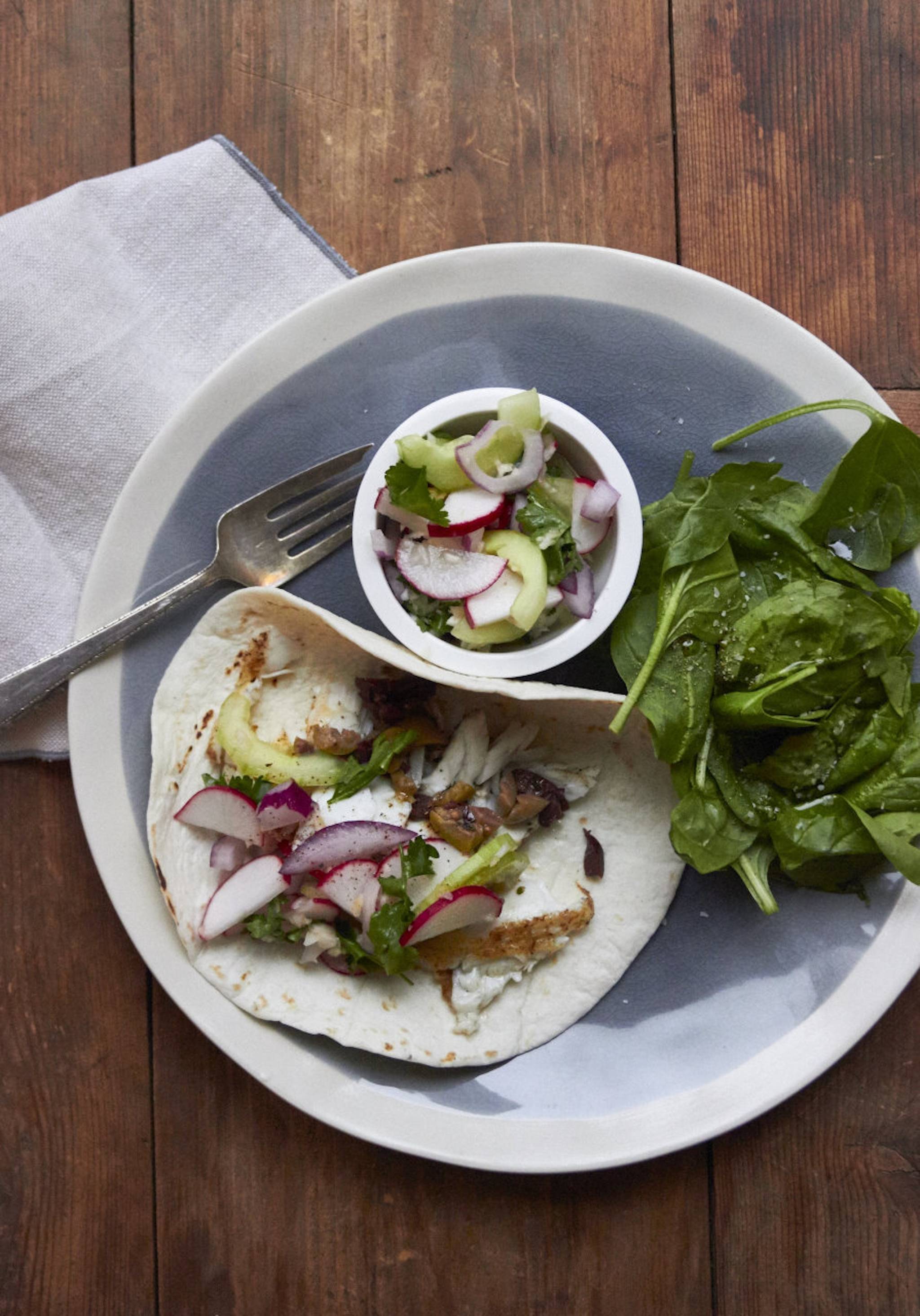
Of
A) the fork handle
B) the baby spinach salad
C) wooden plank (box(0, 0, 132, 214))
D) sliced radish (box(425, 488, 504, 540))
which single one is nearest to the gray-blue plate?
the fork handle

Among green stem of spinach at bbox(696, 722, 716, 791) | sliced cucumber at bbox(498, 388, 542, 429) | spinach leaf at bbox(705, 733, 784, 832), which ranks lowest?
spinach leaf at bbox(705, 733, 784, 832)

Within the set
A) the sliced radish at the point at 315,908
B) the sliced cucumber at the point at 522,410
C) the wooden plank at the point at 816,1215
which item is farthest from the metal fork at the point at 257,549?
the wooden plank at the point at 816,1215

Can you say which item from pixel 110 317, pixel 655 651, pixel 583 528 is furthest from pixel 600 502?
pixel 110 317

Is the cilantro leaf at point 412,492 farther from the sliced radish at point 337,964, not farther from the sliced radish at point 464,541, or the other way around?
the sliced radish at point 337,964

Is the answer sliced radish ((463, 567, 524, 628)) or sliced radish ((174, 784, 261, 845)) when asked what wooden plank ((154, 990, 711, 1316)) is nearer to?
sliced radish ((174, 784, 261, 845))

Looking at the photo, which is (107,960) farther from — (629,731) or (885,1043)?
(885,1043)
